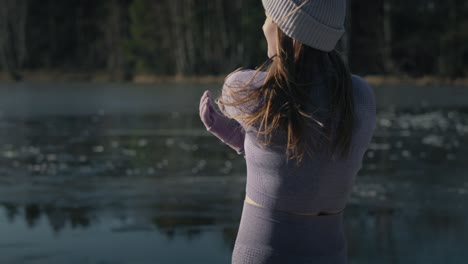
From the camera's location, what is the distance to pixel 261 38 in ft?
203

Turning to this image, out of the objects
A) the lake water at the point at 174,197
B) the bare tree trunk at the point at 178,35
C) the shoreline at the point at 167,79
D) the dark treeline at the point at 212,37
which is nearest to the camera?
the lake water at the point at 174,197

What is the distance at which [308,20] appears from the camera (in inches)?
82.1

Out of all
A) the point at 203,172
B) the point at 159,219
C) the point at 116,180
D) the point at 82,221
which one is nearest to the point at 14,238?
the point at 82,221

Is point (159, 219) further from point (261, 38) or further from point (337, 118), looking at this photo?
point (261, 38)

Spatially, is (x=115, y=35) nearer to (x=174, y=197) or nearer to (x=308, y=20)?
(x=174, y=197)

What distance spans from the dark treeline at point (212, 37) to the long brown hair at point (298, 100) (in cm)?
4379

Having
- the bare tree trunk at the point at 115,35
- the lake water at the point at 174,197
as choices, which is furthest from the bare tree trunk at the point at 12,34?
the lake water at the point at 174,197

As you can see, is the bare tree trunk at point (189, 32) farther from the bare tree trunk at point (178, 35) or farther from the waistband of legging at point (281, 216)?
the waistband of legging at point (281, 216)

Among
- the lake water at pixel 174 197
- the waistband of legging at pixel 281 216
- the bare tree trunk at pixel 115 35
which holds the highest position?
the waistband of legging at pixel 281 216

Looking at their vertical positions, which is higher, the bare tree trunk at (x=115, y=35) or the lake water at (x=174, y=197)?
the lake water at (x=174, y=197)

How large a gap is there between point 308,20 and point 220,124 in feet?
1.26

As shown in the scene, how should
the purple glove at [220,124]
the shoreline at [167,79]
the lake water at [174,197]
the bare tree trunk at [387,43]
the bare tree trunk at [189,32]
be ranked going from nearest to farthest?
the purple glove at [220,124]
the lake water at [174,197]
the shoreline at [167,79]
the bare tree trunk at [387,43]
the bare tree trunk at [189,32]

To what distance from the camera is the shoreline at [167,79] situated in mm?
45222

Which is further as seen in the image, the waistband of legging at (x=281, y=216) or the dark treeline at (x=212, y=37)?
the dark treeline at (x=212, y=37)
